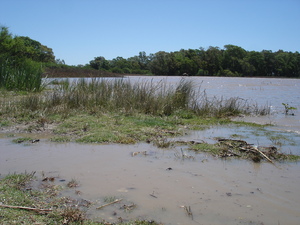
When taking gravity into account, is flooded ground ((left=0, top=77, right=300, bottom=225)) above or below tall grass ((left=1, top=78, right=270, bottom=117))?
below

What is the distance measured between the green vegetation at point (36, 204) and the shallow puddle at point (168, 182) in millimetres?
181

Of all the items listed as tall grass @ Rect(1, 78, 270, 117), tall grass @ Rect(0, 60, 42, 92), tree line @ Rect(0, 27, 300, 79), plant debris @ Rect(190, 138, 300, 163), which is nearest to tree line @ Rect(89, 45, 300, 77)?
tree line @ Rect(0, 27, 300, 79)

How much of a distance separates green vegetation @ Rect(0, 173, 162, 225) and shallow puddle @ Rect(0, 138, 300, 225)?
0.59ft

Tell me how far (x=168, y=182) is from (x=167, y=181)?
35 mm

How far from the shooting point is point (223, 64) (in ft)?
330

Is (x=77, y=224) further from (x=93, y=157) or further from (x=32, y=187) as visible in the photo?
(x=93, y=157)

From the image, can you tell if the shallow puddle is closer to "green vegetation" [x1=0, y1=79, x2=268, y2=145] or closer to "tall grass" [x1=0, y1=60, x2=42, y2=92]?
"green vegetation" [x1=0, y1=79, x2=268, y2=145]

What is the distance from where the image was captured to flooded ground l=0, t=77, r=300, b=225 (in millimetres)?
3041

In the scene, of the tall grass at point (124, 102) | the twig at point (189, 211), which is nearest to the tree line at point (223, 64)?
the tall grass at point (124, 102)

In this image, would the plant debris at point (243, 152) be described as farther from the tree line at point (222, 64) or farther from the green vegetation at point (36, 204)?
the tree line at point (222, 64)

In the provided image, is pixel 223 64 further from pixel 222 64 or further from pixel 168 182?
pixel 168 182

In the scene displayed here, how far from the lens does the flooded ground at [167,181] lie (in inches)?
120

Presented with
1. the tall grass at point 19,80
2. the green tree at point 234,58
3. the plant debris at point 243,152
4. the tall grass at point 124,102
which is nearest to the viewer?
the plant debris at point 243,152

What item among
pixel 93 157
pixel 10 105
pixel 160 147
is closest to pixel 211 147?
pixel 160 147
